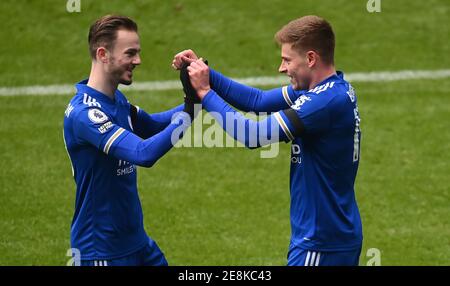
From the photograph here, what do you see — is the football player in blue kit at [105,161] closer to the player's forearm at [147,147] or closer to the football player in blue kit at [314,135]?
the player's forearm at [147,147]

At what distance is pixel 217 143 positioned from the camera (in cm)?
1276

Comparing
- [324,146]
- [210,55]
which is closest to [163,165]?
[210,55]

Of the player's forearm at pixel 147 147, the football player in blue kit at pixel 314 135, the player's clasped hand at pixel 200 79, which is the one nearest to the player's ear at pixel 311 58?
the football player in blue kit at pixel 314 135

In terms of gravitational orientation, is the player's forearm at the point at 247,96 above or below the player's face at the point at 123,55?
below

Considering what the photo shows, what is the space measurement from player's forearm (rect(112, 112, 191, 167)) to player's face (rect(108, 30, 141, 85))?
0.60 metres

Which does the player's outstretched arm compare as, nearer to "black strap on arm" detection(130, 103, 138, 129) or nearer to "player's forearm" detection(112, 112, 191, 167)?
"black strap on arm" detection(130, 103, 138, 129)

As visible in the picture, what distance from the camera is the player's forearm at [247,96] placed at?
7.38 metres

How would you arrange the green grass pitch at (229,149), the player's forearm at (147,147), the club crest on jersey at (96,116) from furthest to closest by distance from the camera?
the green grass pitch at (229,149), the club crest on jersey at (96,116), the player's forearm at (147,147)

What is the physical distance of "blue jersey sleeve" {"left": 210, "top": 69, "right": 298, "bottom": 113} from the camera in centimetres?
738

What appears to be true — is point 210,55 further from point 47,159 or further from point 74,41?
point 47,159

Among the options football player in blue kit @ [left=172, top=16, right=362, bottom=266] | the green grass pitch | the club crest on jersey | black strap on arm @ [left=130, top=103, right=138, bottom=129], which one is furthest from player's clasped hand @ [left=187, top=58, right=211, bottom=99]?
Result: the green grass pitch

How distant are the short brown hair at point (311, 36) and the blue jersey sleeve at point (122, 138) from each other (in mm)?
960

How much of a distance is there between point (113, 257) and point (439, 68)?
9.38 metres

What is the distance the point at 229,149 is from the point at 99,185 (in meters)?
5.86
